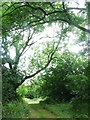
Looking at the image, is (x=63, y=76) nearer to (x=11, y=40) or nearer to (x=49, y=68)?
(x=49, y=68)

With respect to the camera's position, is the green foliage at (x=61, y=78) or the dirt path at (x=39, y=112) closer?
the dirt path at (x=39, y=112)

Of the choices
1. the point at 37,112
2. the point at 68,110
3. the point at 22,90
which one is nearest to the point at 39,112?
the point at 37,112

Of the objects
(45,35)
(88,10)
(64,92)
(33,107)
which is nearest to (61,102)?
(64,92)

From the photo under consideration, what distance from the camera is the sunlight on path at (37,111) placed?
7.67 metres

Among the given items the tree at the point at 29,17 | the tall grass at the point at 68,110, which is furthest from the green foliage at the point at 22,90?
the tall grass at the point at 68,110

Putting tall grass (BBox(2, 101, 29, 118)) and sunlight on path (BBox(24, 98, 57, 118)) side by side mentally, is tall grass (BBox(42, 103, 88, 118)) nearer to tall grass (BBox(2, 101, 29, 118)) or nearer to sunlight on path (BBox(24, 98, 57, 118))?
sunlight on path (BBox(24, 98, 57, 118))

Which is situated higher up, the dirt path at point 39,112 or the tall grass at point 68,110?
the tall grass at point 68,110

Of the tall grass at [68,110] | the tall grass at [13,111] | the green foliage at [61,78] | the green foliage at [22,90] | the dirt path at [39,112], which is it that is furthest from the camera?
the green foliage at [22,90]

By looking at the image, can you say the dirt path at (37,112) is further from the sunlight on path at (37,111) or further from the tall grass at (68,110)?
the tall grass at (68,110)

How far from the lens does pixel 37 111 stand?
8375mm

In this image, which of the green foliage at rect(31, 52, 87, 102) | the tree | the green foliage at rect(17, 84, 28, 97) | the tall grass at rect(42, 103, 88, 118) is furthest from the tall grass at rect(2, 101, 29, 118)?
the green foliage at rect(31, 52, 87, 102)

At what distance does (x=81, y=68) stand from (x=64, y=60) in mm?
1042

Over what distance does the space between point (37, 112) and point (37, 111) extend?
0.14m

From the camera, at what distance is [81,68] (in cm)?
894
